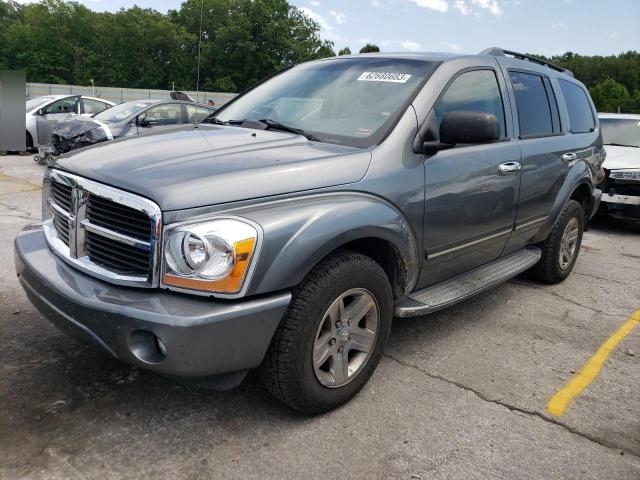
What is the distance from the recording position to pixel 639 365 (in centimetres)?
340

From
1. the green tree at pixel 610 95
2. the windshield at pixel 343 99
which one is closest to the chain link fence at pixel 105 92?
the windshield at pixel 343 99

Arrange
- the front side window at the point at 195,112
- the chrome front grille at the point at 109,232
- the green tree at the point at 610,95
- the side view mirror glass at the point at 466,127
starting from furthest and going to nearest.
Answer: the green tree at the point at 610,95 < the front side window at the point at 195,112 < the side view mirror glass at the point at 466,127 < the chrome front grille at the point at 109,232

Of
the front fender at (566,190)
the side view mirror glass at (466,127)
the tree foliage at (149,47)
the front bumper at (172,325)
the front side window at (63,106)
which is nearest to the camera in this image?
the front bumper at (172,325)

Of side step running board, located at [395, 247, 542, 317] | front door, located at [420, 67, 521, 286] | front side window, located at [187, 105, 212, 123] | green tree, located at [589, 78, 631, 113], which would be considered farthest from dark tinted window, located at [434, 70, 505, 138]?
green tree, located at [589, 78, 631, 113]

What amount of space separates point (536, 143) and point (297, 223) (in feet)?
8.31

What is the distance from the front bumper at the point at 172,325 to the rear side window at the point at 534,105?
8.68 feet

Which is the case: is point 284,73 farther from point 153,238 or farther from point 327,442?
point 327,442

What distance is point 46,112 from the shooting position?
1252 cm

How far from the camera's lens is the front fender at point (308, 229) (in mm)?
2148

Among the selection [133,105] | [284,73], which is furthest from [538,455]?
[133,105]

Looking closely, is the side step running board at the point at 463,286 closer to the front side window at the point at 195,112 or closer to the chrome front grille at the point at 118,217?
the chrome front grille at the point at 118,217

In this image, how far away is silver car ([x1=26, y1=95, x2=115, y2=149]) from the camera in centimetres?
1243

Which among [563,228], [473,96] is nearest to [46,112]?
[473,96]

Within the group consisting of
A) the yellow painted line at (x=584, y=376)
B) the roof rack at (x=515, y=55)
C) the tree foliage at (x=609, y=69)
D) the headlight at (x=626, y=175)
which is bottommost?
the yellow painted line at (x=584, y=376)
